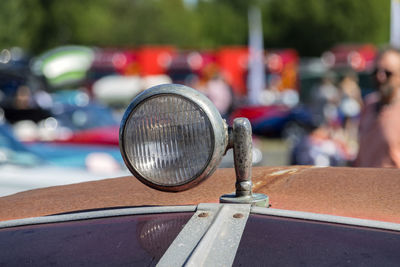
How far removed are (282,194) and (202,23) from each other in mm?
73494

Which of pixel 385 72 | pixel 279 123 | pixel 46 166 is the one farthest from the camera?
pixel 279 123

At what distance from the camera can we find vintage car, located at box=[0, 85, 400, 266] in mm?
1397

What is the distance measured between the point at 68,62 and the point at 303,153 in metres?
20.2

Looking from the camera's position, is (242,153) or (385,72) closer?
(242,153)

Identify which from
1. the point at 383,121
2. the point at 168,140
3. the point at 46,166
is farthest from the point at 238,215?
the point at 46,166

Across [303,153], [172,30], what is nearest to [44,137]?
[303,153]

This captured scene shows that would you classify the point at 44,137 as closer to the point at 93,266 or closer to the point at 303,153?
the point at 303,153

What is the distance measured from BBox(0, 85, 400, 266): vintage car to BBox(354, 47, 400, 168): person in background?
214 cm

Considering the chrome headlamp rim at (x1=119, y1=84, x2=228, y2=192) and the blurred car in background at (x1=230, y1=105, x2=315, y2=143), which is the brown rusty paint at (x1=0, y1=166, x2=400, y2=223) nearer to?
the chrome headlamp rim at (x1=119, y1=84, x2=228, y2=192)

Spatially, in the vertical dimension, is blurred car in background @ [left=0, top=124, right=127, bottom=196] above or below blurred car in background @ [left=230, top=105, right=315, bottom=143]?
above

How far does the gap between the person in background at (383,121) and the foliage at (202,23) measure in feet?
122

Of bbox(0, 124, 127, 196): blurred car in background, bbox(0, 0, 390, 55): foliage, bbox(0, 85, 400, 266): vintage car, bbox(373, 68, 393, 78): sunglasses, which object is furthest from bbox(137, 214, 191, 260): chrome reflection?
bbox(0, 0, 390, 55): foliage

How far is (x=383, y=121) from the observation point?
4.00 metres

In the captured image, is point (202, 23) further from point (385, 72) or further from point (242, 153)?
point (242, 153)
